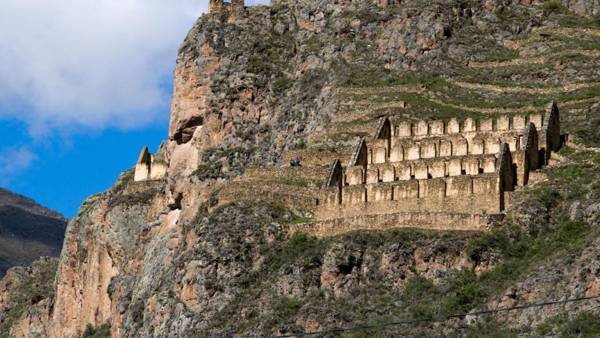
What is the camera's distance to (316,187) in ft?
282

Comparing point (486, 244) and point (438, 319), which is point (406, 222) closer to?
point (486, 244)

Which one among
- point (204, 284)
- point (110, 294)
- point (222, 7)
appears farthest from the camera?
point (222, 7)

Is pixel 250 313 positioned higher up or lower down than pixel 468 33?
lower down

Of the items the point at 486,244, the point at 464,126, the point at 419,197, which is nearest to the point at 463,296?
the point at 486,244

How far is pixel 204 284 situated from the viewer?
81.5 m

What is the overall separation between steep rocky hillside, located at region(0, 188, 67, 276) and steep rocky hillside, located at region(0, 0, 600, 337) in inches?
1886

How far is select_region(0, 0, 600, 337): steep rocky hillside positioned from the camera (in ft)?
240

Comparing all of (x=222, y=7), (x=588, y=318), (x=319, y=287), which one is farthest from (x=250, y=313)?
(x=222, y=7)

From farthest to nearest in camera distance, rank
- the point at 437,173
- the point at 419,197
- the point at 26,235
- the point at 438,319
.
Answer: the point at 26,235, the point at 437,173, the point at 419,197, the point at 438,319

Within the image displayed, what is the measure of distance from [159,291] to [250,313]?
364 inches

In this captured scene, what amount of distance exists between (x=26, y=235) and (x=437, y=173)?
348 ft

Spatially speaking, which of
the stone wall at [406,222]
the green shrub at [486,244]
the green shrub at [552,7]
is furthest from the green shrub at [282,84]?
the green shrub at [486,244]

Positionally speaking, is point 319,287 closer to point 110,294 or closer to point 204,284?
point 204,284

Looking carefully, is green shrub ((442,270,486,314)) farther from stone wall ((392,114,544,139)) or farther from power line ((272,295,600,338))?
stone wall ((392,114,544,139))
